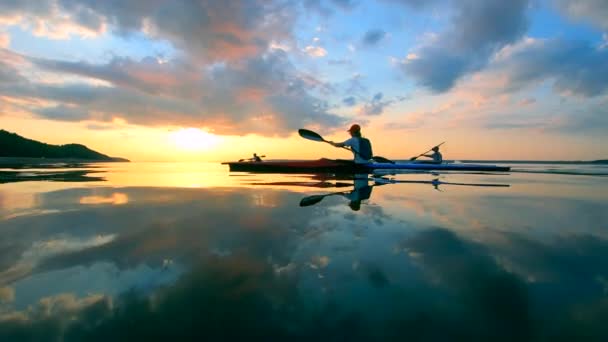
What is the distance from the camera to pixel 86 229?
4.28 metres

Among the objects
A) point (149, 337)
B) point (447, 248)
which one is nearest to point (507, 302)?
point (447, 248)

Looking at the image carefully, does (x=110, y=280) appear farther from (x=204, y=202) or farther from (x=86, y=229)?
(x=204, y=202)

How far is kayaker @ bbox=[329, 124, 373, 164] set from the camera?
46.6 feet

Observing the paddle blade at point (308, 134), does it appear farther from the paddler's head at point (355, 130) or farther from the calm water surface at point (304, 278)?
the calm water surface at point (304, 278)

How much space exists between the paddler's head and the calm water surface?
390 inches

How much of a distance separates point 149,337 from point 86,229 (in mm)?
3709

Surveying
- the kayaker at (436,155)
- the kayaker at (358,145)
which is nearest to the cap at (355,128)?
the kayaker at (358,145)

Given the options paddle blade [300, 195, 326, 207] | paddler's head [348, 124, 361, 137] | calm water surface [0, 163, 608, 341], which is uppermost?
paddler's head [348, 124, 361, 137]

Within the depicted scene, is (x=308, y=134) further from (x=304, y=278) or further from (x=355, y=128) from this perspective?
(x=304, y=278)

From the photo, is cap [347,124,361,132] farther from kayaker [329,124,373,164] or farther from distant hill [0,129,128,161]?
distant hill [0,129,128,161]

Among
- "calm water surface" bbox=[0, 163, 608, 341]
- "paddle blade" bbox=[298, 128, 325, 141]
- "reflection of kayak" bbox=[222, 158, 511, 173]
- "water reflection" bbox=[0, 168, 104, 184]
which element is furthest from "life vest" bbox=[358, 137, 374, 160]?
"water reflection" bbox=[0, 168, 104, 184]

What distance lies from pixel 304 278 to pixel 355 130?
12756mm

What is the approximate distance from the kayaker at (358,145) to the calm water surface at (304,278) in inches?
375

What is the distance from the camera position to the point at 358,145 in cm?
1452
